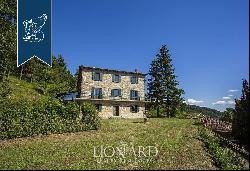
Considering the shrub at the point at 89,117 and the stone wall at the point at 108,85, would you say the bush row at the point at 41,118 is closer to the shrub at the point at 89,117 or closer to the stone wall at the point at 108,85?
the shrub at the point at 89,117

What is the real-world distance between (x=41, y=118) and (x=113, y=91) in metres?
26.5

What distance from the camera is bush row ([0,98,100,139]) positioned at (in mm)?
29500

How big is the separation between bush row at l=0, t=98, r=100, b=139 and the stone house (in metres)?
18.4

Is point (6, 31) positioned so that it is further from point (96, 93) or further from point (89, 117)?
point (96, 93)

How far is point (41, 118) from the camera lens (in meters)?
31.6

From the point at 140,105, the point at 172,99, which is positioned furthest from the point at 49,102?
the point at 172,99

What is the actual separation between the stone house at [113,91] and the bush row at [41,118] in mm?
18435

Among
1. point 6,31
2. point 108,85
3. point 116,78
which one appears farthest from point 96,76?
point 6,31

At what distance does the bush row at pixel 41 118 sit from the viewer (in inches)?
1161

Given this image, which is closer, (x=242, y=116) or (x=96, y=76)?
(x=242, y=116)

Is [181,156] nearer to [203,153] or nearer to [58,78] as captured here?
[203,153]

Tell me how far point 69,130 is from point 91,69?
2309 centimetres

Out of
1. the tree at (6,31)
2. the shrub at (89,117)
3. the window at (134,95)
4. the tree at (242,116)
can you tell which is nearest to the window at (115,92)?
the window at (134,95)

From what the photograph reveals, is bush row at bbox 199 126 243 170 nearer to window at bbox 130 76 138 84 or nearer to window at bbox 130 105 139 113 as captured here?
window at bbox 130 105 139 113
